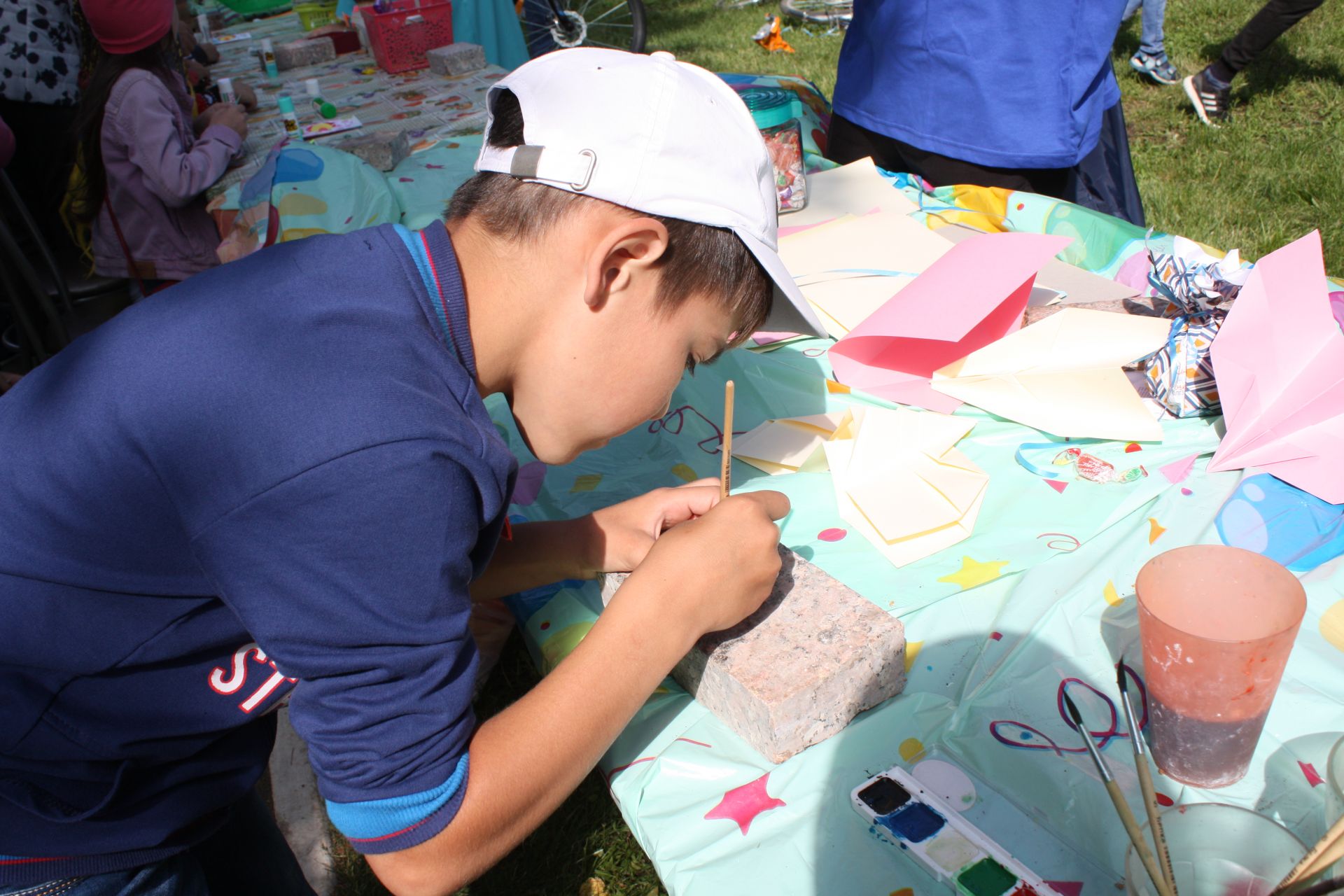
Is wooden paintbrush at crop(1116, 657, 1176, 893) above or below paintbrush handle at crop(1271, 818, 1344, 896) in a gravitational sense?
below

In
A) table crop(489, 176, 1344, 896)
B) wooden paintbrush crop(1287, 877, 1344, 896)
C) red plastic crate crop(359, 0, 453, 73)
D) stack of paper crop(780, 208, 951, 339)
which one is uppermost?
red plastic crate crop(359, 0, 453, 73)

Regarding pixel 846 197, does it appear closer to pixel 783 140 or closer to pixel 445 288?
pixel 783 140

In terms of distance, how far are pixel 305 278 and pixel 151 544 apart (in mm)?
261

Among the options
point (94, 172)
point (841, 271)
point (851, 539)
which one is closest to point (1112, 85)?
point (841, 271)

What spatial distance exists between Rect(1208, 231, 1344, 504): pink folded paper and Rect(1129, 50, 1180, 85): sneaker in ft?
12.2

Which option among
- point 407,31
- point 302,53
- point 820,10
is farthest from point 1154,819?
point 820,10

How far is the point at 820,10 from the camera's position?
6.46m

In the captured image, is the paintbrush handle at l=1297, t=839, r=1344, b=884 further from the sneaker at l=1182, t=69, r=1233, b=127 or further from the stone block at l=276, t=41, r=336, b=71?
the stone block at l=276, t=41, r=336, b=71

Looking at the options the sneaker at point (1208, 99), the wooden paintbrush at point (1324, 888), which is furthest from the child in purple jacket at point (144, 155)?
the sneaker at point (1208, 99)

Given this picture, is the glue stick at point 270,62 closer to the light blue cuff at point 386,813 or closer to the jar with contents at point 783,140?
the jar with contents at point 783,140

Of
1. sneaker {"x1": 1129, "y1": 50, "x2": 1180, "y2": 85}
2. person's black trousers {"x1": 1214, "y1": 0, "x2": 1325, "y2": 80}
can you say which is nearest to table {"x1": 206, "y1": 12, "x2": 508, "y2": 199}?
person's black trousers {"x1": 1214, "y1": 0, "x2": 1325, "y2": 80}

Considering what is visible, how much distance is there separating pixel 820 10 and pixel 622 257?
6349mm

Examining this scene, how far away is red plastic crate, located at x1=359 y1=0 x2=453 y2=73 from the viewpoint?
3.75 metres

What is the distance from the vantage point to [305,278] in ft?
2.72
